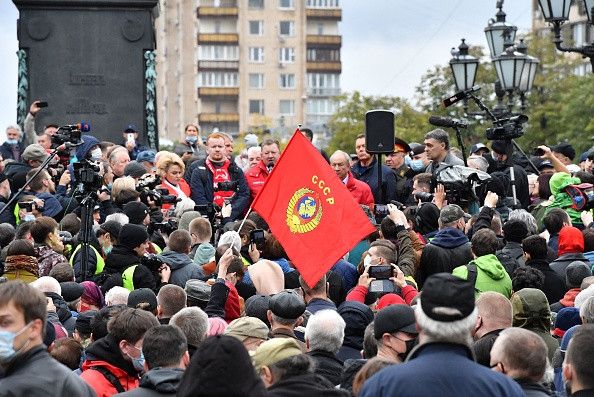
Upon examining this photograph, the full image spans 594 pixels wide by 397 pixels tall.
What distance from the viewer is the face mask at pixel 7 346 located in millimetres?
7824

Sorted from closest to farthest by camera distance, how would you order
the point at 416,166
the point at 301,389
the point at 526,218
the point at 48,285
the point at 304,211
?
the point at 301,389 < the point at 48,285 < the point at 304,211 < the point at 526,218 < the point at 416,166

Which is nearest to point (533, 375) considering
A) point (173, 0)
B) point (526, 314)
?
point (526, 314)

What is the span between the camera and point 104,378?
9711 mm

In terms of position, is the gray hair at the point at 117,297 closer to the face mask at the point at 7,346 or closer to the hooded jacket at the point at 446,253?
the hooded jacket at the point at 446,253

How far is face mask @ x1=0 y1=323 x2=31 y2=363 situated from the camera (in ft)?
25.7

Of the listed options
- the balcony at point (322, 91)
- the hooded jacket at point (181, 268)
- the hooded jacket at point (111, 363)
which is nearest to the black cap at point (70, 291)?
the hooded jacket at point (181, 268)

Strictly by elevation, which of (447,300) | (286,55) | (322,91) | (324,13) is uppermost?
(324,13)

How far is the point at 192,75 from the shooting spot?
15125 cm

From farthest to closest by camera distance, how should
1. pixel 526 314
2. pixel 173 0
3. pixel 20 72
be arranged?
pixel 173 0 → pixel 20 72 → pixel 526 314

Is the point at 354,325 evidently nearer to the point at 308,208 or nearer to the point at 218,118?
the point at 308,208

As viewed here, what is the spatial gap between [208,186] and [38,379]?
12.0 m

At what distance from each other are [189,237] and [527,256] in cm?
291

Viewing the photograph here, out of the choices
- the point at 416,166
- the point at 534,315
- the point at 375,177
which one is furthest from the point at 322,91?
the point at 534,315

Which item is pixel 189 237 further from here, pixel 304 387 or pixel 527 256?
pixel 304 387
